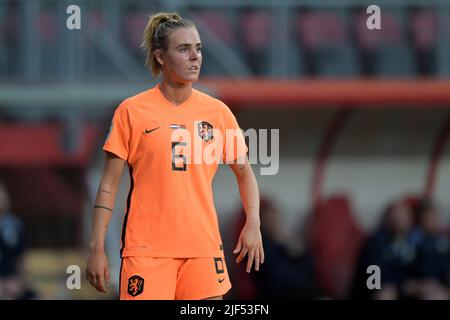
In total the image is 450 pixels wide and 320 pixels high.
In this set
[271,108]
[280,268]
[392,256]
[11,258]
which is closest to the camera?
[280,268]

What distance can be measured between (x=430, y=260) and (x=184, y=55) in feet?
19.6

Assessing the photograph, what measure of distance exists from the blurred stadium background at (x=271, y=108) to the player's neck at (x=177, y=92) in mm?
5476

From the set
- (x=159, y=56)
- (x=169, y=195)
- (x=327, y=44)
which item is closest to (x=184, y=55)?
(x=159, y=56)

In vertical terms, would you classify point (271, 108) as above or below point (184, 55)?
below

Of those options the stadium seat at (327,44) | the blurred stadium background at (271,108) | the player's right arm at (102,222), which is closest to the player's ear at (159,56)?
the player's right arm at (102,222)

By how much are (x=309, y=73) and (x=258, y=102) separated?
3.29ft

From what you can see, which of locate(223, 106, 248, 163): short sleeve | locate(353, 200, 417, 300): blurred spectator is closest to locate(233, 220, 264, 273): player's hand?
locate(223, 106, 248, 163): short sleeve

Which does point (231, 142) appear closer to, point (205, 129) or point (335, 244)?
point (205, 129)

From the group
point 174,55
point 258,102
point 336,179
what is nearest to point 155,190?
point 174,55

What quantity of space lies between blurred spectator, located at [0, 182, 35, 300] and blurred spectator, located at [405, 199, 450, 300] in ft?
9.97

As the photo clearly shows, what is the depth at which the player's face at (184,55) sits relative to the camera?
15.0ft

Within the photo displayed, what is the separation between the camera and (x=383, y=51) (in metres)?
11.6

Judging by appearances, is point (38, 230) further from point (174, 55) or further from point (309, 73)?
point (174, 55)

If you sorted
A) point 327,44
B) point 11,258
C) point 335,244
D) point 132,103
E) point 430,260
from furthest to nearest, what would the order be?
point 327,44 < point 335,244 < point 430,260 < point 11,258 < point 132,103
